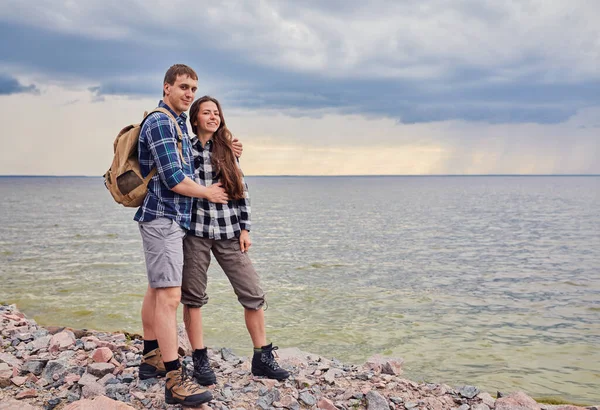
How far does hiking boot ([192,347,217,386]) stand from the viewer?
560cm

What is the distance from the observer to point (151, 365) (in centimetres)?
561

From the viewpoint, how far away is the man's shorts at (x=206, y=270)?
5355 mm

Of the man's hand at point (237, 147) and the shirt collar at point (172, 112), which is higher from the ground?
the shirt collar at point (172, 112)

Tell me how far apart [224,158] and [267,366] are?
7.51 feet

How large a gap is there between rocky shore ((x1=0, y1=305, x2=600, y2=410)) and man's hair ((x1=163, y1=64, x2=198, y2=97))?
2856mm

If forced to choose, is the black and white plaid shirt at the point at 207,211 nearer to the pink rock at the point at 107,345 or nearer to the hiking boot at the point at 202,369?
the hiking boot at the point at 202,369

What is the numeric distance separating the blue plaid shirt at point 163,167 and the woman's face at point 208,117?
0.33m

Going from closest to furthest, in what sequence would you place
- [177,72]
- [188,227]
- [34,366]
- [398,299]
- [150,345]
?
[177,72], [188,227], [150,345], [34,366], [398,299]

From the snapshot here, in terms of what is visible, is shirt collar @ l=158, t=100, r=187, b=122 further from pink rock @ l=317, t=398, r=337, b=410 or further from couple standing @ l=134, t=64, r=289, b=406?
pink rock @ l=317, t=398, r=337, b=410

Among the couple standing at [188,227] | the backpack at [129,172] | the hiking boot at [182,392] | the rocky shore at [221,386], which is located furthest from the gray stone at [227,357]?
the backpack at [129,172]

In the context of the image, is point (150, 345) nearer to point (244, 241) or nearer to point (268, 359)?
point (268, 359)

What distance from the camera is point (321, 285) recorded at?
1559 centimetres

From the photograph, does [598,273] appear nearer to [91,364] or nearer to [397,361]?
[397,361]

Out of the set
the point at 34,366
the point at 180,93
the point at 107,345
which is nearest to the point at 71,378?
the point at 34,366
